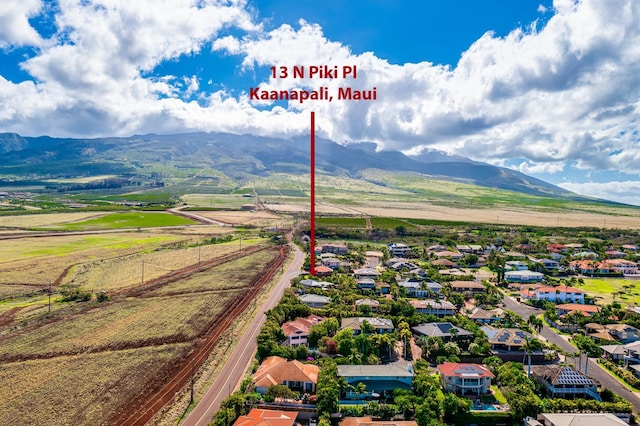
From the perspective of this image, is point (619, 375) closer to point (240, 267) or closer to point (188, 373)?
point (188, 373)

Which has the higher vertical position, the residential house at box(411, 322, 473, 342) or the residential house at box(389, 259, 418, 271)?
the residential house at box(389, 259, 418, 271)

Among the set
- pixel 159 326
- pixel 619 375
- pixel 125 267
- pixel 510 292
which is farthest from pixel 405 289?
pixel 125 267

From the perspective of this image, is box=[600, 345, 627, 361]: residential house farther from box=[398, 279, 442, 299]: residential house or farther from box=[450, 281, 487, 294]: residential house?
box=[450, 281, 487, 294]: residential house

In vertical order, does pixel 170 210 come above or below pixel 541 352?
above

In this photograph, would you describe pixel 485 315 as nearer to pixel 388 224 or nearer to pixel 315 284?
pixel 315 284

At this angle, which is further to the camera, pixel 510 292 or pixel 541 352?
pixel 510 292

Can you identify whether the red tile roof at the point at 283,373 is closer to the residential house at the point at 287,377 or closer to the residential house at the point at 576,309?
the residential house at the point at 287,377

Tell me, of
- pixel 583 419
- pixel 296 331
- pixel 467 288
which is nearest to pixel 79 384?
pixel 296 331

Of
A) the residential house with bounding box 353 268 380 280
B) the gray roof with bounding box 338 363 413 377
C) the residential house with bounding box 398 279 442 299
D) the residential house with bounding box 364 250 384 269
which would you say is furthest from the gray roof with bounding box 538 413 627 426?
the residential house with bounding box 364 250 384 269
